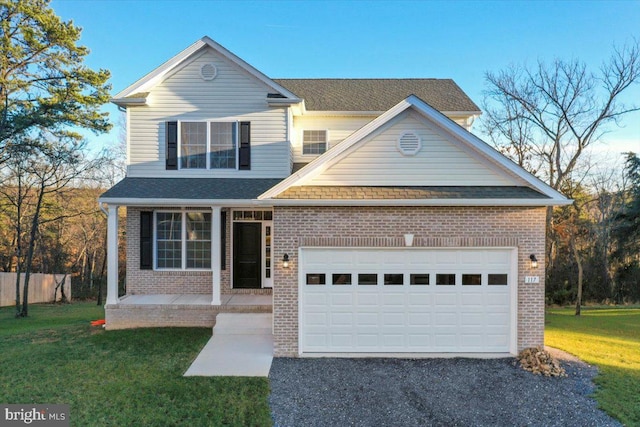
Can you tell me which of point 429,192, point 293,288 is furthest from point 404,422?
point 429,192

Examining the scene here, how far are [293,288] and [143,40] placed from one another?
18.1 metres

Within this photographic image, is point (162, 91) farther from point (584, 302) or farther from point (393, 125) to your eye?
point (584, 302)

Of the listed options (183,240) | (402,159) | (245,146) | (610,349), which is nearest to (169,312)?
(183,240)

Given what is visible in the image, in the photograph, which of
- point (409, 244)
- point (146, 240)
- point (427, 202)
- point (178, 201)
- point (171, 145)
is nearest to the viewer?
point (427, 202)

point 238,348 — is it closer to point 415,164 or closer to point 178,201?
point 178,201

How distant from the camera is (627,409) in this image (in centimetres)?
573

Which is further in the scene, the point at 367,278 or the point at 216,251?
the point at 216,251

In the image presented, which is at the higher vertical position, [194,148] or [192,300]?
[194,148]

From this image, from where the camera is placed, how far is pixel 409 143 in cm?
833

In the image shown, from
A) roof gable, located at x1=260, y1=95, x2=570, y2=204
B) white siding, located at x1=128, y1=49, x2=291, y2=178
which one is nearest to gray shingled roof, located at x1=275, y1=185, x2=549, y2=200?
roof gable, located at x1=260, y1=95, x2=570, y2=204

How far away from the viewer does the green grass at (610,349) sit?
5.95m

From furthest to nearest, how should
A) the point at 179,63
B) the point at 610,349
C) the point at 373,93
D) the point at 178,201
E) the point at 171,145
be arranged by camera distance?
the point at 373,93
the point at 171,145
the point at 179,63
the point at 178,201
the point at 610,349

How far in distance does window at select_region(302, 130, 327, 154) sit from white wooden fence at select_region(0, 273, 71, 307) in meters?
18.6

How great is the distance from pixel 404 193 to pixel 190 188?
629 centimetres
